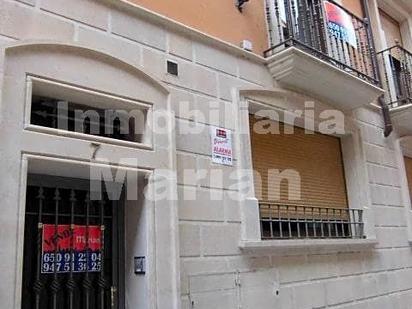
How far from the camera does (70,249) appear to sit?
3.32 m

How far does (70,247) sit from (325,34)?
408cm

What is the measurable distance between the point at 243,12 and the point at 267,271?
2765mm

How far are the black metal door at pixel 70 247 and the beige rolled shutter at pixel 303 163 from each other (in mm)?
1680

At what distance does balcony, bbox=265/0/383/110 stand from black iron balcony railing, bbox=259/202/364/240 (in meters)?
1.38

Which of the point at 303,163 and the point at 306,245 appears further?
the point at 303,163

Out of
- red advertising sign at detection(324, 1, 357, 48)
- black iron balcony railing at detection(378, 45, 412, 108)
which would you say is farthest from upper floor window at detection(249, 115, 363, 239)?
black iron balcony railing at detection(378, 45, 412, 108)

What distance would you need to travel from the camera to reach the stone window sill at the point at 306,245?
13.7 ft

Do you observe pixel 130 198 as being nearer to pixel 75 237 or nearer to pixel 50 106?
pixel 75 237

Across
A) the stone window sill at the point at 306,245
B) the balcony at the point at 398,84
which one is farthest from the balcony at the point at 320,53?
the stone window sill at the point at 306,245

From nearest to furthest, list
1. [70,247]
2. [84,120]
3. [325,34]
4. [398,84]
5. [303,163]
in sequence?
[70,247]
[84,120]
[303,163]
[325,34]
[398,84]

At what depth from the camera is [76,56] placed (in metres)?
3.34

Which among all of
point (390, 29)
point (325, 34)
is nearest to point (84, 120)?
point (325, 34)

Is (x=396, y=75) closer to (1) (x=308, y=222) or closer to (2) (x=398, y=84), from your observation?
(2) (x=398, y=84)

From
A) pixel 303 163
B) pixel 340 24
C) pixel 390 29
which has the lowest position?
pixel 303 163
